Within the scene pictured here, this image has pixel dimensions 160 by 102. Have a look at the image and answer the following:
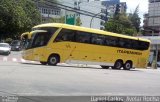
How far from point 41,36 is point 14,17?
4420 centimetres

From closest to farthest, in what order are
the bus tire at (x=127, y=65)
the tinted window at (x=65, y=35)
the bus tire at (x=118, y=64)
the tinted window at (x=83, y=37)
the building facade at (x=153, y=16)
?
the tinted window at (x=65, y=35)
the tinted window at (x=83, y=37)
the bus tire at (x=118, y=64)
the bus tire at (x=127, y=65)
the building facade at (x=153, y=16)

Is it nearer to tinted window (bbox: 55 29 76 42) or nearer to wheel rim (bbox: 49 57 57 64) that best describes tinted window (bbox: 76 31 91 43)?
tinted window (bbox: 55 29 76 42)

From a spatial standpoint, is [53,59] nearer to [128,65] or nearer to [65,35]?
[65,35]

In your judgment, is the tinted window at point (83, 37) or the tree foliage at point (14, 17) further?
the tree foliage at point (14, 17)

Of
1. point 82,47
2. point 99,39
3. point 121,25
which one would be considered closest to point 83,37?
point 82,47

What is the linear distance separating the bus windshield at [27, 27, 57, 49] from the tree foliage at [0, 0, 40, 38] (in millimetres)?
41178

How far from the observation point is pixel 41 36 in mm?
34469

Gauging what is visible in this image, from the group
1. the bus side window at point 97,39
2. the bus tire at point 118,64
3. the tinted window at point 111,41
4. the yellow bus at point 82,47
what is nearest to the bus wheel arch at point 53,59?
the yellow bus at point 82,47

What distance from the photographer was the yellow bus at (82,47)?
3438 cm

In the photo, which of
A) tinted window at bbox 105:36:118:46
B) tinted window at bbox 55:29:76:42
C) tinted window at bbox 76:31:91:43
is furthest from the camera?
tinted window at bbox 105:36:118:46

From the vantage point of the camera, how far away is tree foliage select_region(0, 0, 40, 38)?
75.8 m

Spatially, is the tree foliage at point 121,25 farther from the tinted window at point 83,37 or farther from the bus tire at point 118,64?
the tinted window at point 83,37

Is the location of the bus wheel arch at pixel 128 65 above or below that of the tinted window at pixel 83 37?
below

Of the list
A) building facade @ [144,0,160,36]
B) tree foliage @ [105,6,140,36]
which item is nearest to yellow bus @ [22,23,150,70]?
tree foliage @ [105,6,140,36]
